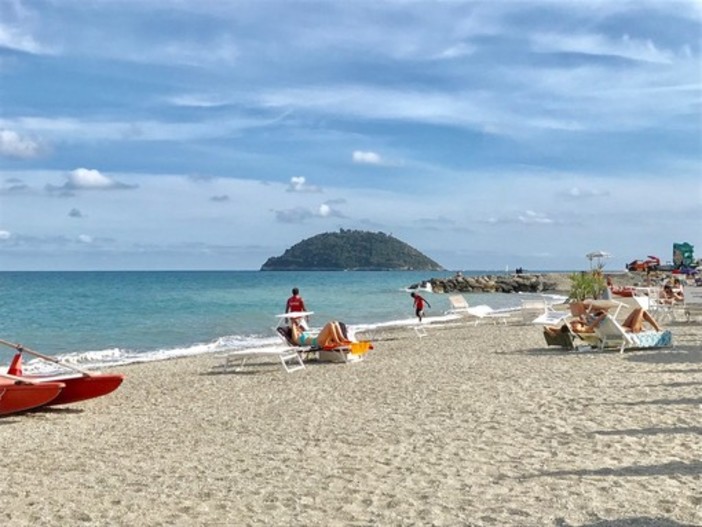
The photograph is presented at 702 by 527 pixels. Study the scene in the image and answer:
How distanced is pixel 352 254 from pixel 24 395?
511 ft

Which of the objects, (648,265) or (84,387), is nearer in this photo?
(84,387)

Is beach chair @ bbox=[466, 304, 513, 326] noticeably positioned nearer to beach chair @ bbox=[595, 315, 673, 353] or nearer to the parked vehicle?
beach chair @ bbox=[595, 315, 673, 353]

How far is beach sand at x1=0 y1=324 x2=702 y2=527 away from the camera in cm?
505

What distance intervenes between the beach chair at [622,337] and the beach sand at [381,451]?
101 centimetres

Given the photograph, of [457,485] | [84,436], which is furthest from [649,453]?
[84,436]

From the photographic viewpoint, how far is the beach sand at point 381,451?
16.6 ft

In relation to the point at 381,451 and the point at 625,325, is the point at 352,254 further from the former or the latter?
the point at 381,451

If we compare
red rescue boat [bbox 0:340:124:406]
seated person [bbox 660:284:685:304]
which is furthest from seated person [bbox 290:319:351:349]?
seated person [bbox 660:284:685:304]

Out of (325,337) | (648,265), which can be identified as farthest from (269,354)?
(648,265)

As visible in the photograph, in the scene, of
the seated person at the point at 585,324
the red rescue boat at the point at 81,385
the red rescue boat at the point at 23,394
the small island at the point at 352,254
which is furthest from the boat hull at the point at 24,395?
the small island at the point at 352,254

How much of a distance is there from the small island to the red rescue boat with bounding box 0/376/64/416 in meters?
153

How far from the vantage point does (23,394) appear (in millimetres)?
9266

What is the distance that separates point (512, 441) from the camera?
6.73 meters

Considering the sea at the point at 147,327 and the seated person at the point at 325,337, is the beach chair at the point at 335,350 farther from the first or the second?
the sea at the point at 147,327
